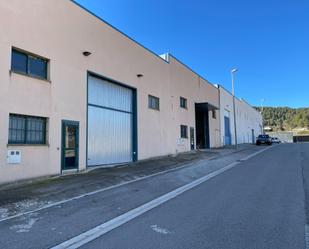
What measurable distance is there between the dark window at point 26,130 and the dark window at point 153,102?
10.9 metres

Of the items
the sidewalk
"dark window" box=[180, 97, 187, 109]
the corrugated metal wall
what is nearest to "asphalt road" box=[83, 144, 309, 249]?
the sidewalk

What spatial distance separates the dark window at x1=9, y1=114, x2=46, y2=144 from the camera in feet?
40.7

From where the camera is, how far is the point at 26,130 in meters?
13.0

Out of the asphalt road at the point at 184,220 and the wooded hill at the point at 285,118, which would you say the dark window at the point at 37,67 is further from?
the wooded hill at the point at 285,118

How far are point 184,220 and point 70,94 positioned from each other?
32.8ft

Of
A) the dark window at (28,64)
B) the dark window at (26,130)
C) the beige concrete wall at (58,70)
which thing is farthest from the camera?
the dark window at (28,64)

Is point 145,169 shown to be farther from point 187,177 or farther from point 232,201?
point 232,201

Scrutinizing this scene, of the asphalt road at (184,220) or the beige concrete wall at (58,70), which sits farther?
the beige concrete wall at (58,70)

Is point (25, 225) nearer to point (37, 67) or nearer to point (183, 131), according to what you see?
point (37, 67)

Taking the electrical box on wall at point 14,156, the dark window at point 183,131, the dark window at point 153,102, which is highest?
the dark window at point 153,102

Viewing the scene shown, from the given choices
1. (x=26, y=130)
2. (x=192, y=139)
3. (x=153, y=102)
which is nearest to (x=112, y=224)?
(x=26, y=130)

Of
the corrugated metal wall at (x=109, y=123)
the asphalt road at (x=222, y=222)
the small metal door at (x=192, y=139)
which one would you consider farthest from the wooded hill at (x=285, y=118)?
the asphalt road at (x=222, y=222)

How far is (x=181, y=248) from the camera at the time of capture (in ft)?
17.7

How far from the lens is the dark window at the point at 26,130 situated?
1241 cm
